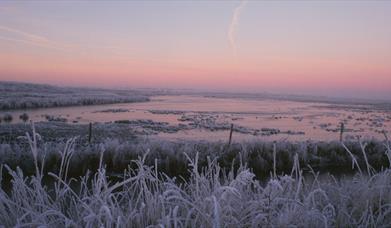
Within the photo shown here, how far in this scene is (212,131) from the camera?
24.6 m

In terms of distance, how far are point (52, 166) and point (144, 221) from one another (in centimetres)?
905

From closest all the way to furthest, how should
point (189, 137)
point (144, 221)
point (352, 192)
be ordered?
point (144, 221) < point (352, 192) < point (189, 137)

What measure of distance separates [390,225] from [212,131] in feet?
68.4

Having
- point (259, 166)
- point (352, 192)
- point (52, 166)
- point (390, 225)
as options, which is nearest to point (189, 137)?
point (259, 166)

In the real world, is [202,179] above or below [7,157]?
above

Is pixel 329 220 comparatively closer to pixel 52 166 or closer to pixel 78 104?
pixel 52 166

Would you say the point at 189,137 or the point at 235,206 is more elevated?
the point at 235,206

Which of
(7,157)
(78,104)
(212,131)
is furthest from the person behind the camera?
(78,104)

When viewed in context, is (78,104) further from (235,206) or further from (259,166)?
(235,206)

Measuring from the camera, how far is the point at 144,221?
348cm

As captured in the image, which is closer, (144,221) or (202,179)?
(144,221)

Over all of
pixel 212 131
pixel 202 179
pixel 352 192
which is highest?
pixel 202 179

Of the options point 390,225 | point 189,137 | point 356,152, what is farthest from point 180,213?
point 189,137

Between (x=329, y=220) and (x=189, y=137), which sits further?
(x=189, y=137)
